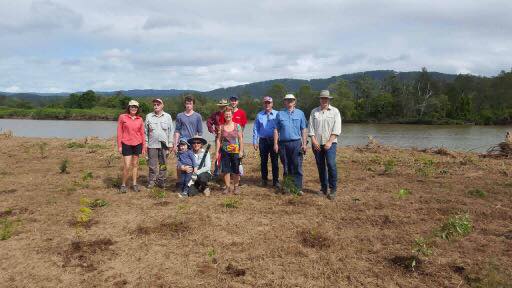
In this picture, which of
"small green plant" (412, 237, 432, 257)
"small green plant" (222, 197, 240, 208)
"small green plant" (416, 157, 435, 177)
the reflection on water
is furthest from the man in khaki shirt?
the reflection on water

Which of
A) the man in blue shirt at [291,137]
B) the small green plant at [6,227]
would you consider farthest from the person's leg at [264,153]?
the small green plant at [6,227]

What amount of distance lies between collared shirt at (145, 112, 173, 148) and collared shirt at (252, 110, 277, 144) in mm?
1666

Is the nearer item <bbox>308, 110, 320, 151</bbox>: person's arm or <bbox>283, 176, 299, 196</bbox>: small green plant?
<bbox>308, 110, 320, 151</bbox>: person's arm

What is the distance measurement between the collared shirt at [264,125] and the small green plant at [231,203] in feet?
4.74

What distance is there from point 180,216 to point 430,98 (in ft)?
232

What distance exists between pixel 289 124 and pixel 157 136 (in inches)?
99.1

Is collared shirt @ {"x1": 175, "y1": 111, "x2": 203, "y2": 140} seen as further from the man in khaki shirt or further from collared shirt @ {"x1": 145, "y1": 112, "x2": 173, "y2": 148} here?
the man in khaki shirt

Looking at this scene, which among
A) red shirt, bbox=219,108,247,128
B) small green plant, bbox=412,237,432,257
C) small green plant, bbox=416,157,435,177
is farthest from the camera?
small green plant, bbox=416,157,435,177

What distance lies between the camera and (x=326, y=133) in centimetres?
689

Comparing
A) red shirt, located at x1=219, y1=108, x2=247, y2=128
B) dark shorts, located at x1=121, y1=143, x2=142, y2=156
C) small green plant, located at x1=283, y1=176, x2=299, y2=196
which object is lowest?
small green plant, located at x1=283, y1=176, x2=299, y2=196

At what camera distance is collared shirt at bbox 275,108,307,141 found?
7.16m

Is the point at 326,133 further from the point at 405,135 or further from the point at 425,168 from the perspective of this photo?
the point at 405,135

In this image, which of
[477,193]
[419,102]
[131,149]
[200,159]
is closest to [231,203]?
[200,159]

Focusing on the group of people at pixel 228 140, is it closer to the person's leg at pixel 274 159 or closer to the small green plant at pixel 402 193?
the person's leg at pixel 274 159
